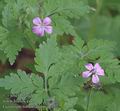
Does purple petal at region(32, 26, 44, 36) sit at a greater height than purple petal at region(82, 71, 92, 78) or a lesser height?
greater

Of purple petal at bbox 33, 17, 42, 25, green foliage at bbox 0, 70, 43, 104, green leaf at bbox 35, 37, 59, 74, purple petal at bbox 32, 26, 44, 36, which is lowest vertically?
green foliage at bbox 0, 70, 43, 104

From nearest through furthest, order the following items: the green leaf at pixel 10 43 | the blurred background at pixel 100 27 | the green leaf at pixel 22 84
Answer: the green leaf at pixel 22 84, the green leaf at pixel 10 43, the blurred background at pixel 100 27

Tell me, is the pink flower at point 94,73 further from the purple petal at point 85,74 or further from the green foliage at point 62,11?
the green foliage at point 62,11

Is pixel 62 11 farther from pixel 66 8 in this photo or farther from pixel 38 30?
pixel 38 30

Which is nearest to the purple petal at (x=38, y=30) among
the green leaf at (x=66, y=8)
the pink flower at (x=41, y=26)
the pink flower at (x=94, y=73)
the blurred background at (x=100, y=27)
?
the pink flower at (x=41, y=26)

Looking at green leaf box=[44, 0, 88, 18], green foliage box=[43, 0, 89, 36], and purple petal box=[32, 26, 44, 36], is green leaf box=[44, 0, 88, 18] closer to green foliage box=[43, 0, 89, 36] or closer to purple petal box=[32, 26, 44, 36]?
green foliage box=[43, 0, 89, 36]

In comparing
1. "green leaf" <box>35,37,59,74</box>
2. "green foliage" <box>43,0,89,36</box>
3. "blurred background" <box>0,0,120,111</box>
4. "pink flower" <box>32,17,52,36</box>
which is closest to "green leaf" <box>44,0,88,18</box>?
"green foliage" <box>43,0,89,36</box>

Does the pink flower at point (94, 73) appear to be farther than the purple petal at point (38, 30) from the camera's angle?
No

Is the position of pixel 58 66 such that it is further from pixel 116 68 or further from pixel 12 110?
pixel 12 110

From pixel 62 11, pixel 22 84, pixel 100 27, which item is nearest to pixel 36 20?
pixel 62 11
